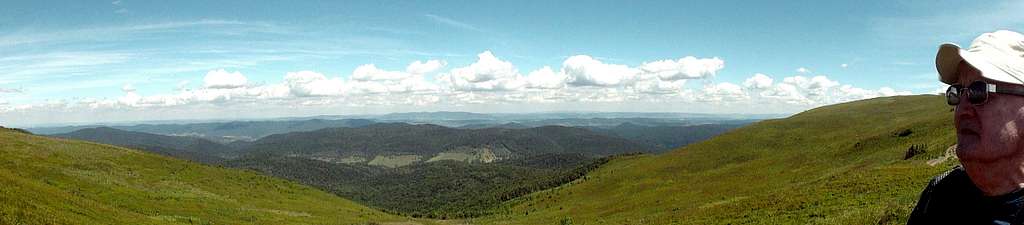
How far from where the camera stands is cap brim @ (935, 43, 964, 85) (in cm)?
321

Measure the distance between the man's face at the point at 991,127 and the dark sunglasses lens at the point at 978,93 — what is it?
0.03 m

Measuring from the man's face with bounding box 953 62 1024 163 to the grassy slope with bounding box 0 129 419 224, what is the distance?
28.9 m

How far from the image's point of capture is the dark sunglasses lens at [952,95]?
3.29 m

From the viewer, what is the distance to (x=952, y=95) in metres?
3.33

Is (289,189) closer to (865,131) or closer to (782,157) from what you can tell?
(782,157)

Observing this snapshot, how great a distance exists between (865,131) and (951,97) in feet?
314

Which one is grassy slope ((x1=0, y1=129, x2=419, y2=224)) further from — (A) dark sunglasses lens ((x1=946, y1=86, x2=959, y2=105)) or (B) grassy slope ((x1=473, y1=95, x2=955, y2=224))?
(A) dark sunglasses lens ((x1=946, y1=86, x2=959, y2=105))

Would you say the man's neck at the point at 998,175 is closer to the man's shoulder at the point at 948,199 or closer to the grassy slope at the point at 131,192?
the man's shoulder at the point at 948,199

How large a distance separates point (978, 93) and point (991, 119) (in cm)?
16

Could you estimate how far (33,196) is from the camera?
102 feet

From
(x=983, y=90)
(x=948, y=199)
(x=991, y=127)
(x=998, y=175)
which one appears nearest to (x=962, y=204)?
(x=948, y=199)

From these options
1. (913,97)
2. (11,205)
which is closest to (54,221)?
(11,205)

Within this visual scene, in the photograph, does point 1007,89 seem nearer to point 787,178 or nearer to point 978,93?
point 978,93

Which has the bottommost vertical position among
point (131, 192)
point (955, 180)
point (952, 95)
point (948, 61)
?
point (131, 192)
